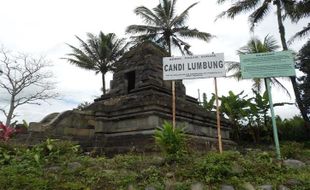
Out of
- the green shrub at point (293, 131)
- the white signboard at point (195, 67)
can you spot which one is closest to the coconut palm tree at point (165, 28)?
the green shrub at point (293, 131)

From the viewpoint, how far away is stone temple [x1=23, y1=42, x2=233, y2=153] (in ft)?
31.2

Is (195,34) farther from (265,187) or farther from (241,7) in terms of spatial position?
(265,187)

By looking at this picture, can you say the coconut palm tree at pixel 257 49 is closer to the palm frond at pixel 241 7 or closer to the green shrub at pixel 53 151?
the palm frond at pixel 241 7

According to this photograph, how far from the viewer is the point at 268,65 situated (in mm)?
6973

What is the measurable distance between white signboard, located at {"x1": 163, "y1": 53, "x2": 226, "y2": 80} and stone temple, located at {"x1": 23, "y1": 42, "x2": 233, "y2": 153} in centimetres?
240

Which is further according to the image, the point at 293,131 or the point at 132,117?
the point at 293,131

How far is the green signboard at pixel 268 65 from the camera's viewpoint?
687cm

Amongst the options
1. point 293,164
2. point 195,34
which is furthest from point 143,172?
point 195,34

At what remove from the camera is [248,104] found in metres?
19.9

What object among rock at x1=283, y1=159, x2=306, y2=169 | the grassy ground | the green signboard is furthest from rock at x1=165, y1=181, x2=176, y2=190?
the green signboard

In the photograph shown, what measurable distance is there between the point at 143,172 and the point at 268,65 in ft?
12.5

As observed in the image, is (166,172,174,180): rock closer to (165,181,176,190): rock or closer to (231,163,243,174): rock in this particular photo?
(165,181,176,190): rock

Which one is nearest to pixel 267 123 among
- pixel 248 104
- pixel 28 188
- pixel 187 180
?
pixel 248 104

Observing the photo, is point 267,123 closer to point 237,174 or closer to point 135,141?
point 135,141
